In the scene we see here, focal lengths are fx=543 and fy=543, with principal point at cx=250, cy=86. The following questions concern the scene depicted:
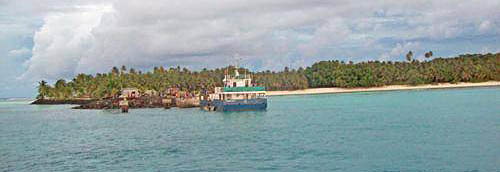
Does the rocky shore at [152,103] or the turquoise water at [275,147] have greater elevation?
the rocky shore at [152,103]

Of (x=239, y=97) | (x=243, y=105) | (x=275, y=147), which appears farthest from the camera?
(x=239, y=97)

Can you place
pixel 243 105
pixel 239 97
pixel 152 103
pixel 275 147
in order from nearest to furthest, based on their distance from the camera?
pixel 275 147, pixel 243 105, pixel 239 97, pixel 152 103

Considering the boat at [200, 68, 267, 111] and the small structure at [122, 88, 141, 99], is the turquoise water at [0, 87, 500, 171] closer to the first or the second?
the boat at [200, 68, 267, 111]

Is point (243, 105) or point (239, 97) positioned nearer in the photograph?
point (243, 105)

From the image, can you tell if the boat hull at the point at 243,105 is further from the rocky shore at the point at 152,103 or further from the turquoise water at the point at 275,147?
the rocky shore at the point at 152,103

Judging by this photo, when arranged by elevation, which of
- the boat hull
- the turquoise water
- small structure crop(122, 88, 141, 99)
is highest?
small structure crop(122, 88, 141, 99)

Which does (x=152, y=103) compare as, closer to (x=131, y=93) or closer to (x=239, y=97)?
(x=131, y=93)

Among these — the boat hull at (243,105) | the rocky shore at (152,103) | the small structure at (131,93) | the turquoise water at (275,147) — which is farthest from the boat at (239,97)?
the small structure at (131,93)

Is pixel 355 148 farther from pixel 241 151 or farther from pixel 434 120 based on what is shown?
pixel 434 120

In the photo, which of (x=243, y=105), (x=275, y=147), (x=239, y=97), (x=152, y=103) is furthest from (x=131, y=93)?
(x=275, y=147)

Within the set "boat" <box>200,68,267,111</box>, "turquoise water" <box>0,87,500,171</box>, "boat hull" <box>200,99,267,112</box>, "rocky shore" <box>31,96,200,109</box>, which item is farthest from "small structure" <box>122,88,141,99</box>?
"turquoise water" <box>0,87,500,171</box>

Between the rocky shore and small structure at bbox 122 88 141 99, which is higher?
small structure at bbox 122 88 141 99

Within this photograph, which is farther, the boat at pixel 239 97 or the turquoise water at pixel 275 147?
the boat at pixel 239 97

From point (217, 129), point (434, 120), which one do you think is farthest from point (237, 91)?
point (434, 120)
